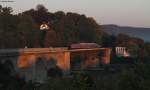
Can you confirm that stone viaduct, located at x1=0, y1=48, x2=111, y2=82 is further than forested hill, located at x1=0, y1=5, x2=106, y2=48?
No

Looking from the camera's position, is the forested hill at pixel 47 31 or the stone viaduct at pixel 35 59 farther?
the forested hill at pixel 47 31

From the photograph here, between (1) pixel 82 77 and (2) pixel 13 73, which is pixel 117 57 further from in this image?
(1) pixel 82 77

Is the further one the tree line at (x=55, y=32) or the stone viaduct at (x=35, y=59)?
the tree line at (x=55, y=32)

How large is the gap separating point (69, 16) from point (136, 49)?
57.8 feet

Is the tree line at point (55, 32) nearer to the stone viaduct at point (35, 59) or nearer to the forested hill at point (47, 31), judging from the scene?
the forested hill at point (47, 31)

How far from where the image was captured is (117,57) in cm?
8362

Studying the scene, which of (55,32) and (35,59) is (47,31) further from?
(35,59)

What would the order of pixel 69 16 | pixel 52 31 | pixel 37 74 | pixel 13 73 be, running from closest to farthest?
pixel 13 73 < pixel 37 74 < pixel 52 31 < pixel 69 16

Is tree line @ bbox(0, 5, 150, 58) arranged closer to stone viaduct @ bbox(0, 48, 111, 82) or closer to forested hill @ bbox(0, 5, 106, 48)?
forested hill @ bbox(0, 5, 106, 48)

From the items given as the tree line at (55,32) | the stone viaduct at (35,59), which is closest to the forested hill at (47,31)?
the tree line at (55,32)

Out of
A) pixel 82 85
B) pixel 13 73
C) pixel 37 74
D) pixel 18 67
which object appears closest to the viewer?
pixel 82 85

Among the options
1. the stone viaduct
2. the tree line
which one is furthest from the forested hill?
the stone viaduct

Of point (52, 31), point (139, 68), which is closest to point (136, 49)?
point (52, 31)

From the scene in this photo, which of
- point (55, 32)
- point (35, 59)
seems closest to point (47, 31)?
point (55, 32)
